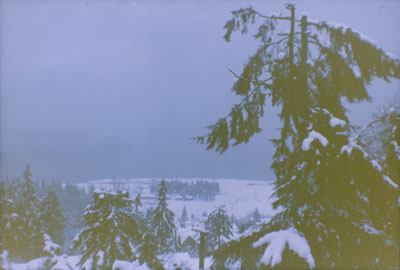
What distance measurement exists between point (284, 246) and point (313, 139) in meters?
1.52

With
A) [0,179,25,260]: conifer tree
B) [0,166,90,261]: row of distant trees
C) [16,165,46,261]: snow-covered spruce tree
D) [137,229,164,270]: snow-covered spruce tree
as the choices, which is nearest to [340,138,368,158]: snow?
[137,229,164,270]: snow-covered spruce tree

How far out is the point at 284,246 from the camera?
3400 millimetres

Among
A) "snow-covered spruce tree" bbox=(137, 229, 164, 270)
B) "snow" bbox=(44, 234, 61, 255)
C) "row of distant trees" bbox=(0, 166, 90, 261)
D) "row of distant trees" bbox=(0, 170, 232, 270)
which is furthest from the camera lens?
"snow" bbox=(44, 234, 61, 255)

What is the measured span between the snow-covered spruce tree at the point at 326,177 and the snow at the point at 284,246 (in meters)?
0.01

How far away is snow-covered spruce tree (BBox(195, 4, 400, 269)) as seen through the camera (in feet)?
11.9

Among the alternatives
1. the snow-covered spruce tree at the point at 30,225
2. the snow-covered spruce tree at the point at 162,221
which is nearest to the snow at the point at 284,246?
the snow-covered spruce tree at the point at 162,221

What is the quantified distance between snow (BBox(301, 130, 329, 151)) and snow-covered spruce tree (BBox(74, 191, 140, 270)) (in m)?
15.1

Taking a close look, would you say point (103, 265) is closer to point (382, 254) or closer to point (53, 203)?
point (382, 254)

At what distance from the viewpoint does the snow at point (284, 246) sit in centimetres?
323

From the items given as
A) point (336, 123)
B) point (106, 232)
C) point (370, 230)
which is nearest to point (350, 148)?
point (336, 123)

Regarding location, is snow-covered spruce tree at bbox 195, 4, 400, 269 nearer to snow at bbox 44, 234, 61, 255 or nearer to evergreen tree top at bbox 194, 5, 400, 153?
evergreen tree top at bbox 194, 5, 400, 153

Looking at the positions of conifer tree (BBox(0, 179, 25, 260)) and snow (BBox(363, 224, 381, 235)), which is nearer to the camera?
snow (BBox(363, 224, 381, 235))

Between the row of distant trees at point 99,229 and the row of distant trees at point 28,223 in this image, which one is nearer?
the row of distant trees at point 99,229

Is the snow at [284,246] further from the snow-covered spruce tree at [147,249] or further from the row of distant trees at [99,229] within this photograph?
the snow-covered spruce tree at [147,249]
